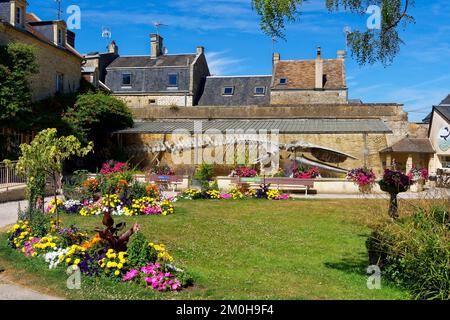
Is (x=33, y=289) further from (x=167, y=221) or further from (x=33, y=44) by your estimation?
(x=33, y=44)

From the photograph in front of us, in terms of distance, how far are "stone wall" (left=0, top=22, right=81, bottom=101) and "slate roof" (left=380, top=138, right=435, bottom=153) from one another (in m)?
19.9

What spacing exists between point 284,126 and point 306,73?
13.9 meters

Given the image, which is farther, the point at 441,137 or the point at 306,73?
the point at 306,73

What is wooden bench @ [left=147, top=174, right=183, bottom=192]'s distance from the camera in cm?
1894

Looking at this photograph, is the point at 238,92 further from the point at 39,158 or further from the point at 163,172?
the point at 39,158

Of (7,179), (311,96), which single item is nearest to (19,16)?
(7,179)

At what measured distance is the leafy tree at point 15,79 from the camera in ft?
61.9

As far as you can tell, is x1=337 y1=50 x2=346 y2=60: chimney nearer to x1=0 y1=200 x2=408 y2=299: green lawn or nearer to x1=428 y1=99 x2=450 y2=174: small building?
x1=428 y1=99 x2=450 y2=174: small building

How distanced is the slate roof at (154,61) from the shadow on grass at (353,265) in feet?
109

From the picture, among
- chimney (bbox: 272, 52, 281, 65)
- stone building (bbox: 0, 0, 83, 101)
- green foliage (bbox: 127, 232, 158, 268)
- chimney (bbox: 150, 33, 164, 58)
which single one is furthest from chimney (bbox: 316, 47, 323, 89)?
green foliage (bbox: 127, 232, 158, 268)

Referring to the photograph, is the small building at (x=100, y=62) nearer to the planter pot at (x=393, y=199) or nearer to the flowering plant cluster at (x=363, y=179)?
the flowering plant cluster at (x=363, y=179)

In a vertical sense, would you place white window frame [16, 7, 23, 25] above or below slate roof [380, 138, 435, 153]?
above

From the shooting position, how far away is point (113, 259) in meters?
Result: 6.24
